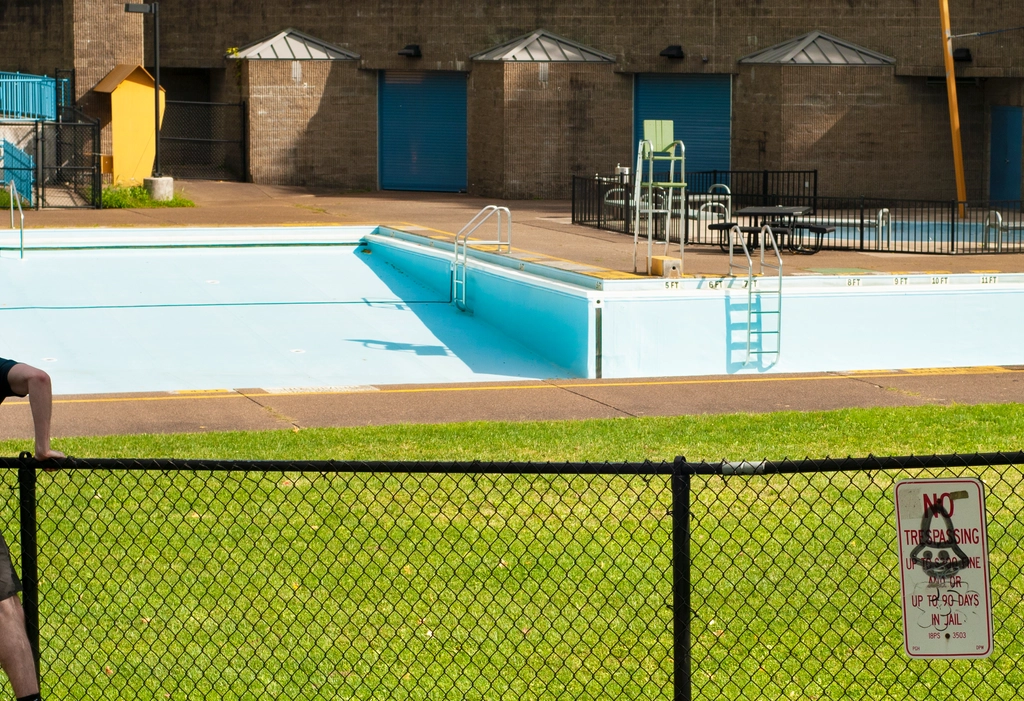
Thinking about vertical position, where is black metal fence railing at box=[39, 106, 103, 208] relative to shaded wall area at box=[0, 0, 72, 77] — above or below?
below

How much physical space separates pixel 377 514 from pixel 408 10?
29300 mm

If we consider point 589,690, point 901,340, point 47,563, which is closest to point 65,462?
point 589,690

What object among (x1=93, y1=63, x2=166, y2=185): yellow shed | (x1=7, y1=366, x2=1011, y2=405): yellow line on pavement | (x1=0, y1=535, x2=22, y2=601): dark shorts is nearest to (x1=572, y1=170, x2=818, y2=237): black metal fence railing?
(x1=7, y1=366, x2=1011, y2=405): yellow line on pavement

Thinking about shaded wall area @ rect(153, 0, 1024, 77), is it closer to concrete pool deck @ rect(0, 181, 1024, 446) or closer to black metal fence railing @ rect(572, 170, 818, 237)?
black metal fence railing @ rect(572, 170, 818, 237)

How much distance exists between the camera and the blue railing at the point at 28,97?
109ft

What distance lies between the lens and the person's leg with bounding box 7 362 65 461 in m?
5.41

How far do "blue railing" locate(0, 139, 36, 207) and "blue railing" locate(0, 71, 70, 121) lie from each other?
5.93ft

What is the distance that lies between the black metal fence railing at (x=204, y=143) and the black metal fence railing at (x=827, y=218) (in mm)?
9954

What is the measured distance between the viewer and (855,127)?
34.7 meters

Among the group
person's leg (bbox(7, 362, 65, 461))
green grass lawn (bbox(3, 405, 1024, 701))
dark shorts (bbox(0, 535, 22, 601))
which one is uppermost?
person's leg (bbox(7, 362, 65, 461))

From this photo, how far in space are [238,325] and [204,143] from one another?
1996cm

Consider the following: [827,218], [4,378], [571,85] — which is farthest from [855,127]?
[4,378]

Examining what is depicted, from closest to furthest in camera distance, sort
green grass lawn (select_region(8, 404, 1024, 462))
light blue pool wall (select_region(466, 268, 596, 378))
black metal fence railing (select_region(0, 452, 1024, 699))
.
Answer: black metal fence railing (select_region(0, 452, 1024, 699)) < green grass lawn (select_region(8, 404, 1024, 462)) < light blue pool wall (select_region(466, 268, 596, 378))

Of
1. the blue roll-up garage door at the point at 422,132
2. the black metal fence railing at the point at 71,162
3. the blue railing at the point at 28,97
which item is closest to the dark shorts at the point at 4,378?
the black metal fence railing at the point at 71,162
